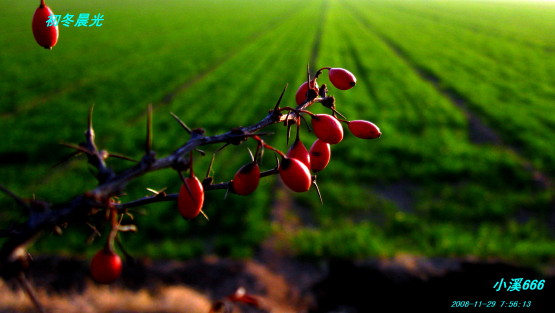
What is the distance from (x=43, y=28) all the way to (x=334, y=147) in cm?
1049

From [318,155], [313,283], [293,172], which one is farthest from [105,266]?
[313,283]

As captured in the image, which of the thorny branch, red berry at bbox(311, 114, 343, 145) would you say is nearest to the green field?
the thorny branch

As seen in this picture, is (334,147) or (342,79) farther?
(334,147)

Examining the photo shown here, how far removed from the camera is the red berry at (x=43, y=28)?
4.87ft

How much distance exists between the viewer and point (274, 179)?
1005 centimetres

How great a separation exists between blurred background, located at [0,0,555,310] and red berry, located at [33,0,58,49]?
499mm

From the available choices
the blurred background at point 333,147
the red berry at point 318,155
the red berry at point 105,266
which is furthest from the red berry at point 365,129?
the red berry at point 105,266

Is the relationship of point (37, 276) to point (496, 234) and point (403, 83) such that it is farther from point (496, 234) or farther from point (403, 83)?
point (403, 83)

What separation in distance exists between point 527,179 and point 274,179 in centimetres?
653

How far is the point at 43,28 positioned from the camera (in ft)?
4.94

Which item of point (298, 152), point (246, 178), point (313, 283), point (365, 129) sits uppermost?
point (365, 129)
